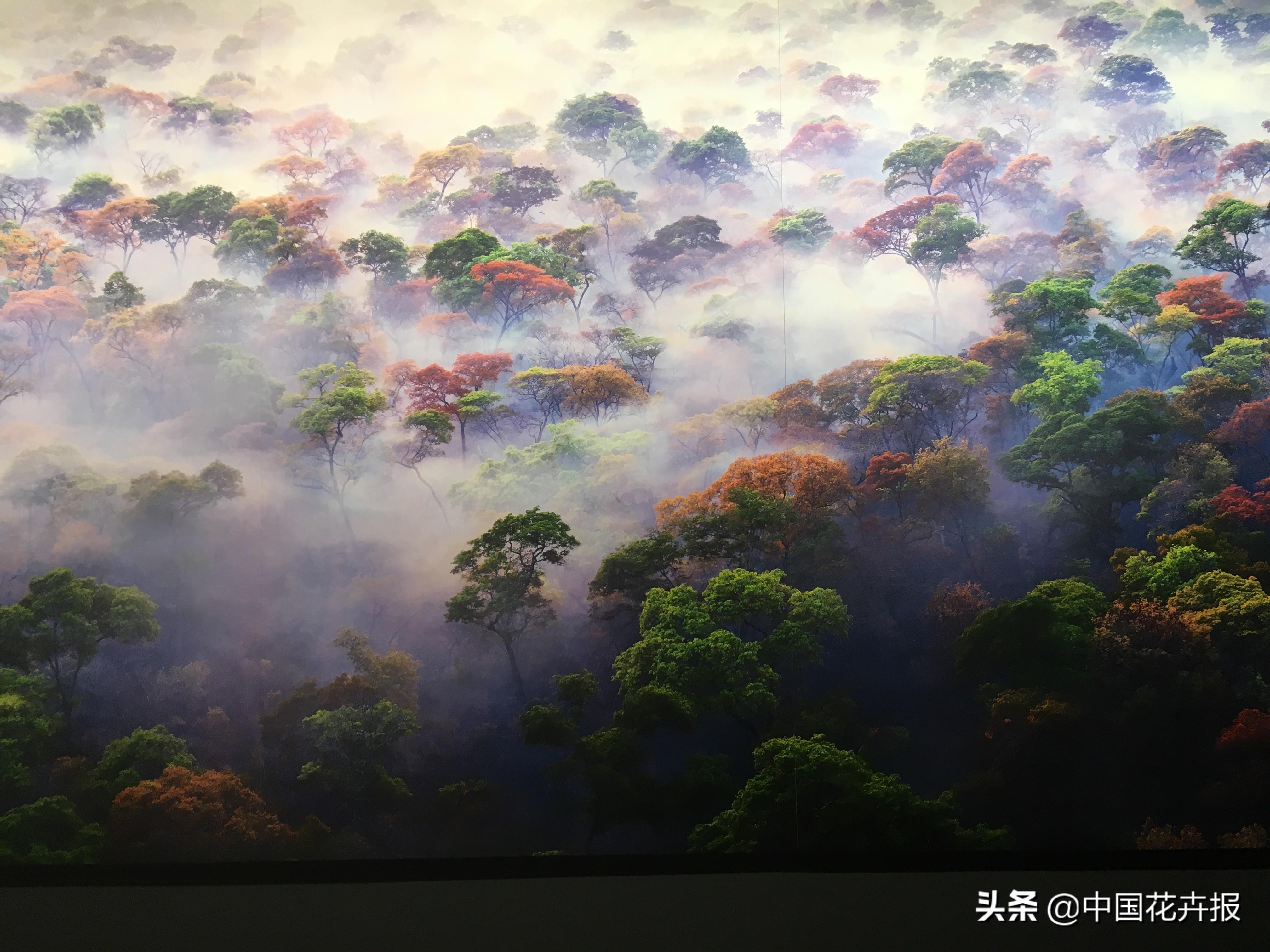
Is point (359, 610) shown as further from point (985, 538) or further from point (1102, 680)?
point (1102, 680)

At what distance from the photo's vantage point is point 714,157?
439 cm

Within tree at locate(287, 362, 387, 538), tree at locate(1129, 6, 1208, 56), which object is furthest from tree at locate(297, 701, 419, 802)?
tree at locate(1129, 6, 1208, 56)

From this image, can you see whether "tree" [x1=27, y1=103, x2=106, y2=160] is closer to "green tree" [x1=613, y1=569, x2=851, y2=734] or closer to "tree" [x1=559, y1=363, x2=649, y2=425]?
"tree" [x1=559, y1=363, x2=649, y2=425]

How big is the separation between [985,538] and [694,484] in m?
1.25

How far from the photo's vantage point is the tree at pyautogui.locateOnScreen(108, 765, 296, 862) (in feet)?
12.3

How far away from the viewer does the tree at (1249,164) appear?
14.1 ft

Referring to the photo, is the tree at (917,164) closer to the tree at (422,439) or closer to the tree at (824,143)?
the tree at (824,143)

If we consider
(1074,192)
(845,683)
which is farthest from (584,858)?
(1074,192)

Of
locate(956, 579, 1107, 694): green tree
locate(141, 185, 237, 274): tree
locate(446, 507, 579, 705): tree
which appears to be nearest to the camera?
locate(956, 579, 1107, 694): green tree

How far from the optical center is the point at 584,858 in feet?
12.4

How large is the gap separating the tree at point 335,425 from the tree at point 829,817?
1.99 m

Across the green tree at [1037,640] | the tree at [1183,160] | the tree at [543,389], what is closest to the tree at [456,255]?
the tree at [543,389]

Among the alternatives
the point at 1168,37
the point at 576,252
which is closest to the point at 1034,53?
the point at 1168,37

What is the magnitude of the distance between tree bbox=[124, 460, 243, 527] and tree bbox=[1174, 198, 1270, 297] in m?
4.30
